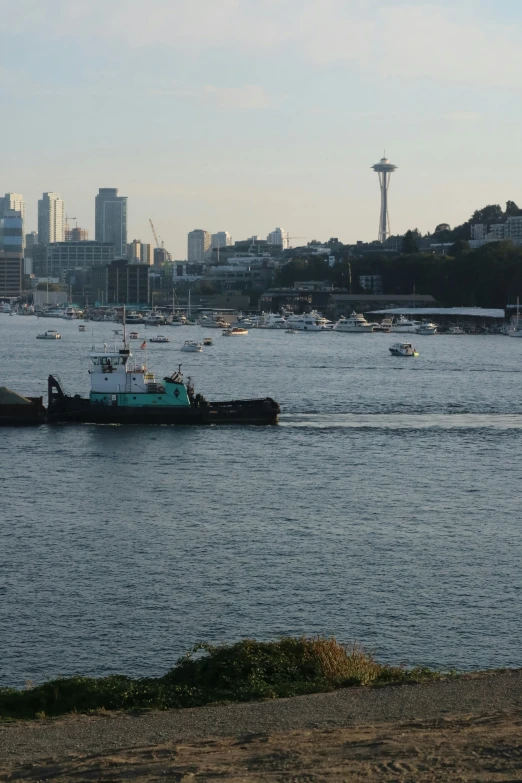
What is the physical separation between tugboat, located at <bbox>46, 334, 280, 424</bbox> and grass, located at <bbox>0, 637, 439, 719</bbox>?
3940 cm

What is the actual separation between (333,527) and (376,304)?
16225 cm

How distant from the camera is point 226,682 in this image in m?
16.8

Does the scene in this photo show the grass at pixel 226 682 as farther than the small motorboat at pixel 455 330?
No

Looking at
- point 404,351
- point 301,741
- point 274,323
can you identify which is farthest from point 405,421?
point 274,323

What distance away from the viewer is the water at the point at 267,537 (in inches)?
944

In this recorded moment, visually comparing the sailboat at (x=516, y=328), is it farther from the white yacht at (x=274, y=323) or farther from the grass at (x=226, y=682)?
the grass at (x=226, y=682)

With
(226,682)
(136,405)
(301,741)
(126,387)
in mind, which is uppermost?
(126,387)

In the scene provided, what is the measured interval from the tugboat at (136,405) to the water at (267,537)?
3.28ft

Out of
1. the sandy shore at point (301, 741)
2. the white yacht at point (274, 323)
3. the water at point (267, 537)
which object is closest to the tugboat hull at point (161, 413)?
the water at point (267, 537)

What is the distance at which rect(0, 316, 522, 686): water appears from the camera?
2398 centimetres

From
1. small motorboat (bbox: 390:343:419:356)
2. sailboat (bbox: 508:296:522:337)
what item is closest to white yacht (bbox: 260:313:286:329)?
sailboat (bbox: 508:296:522:337)

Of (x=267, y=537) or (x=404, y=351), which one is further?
(x=404, y=351)

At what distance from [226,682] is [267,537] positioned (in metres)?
15.9

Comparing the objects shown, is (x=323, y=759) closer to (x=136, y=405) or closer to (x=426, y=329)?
(x=136, y=405)
